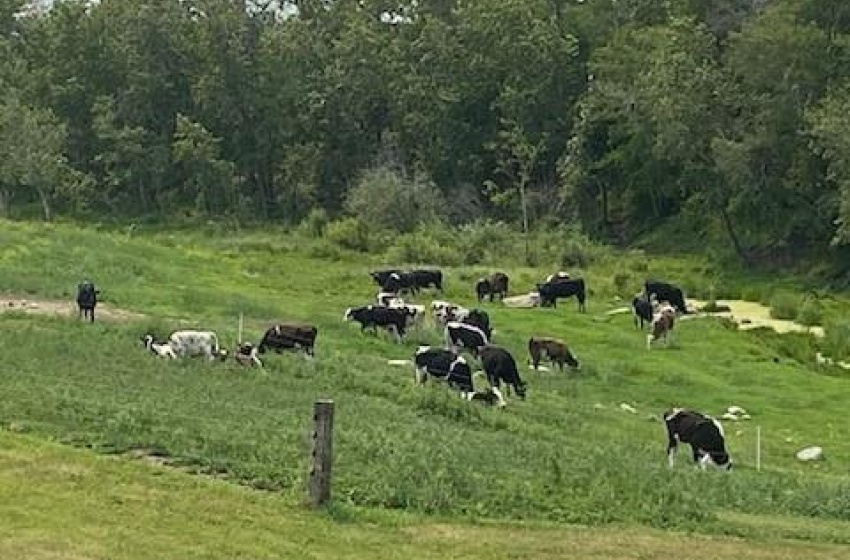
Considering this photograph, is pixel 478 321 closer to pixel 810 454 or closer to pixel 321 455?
pixel 810 454

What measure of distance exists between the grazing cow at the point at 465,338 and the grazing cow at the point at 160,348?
27.6 ft

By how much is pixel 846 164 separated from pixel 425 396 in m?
41.2

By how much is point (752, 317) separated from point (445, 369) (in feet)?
78.3

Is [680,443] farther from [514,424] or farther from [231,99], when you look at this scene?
[231,99]

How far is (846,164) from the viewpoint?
6250 cm

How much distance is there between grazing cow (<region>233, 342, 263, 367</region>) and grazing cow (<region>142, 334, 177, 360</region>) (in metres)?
1.27

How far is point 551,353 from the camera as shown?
115ft

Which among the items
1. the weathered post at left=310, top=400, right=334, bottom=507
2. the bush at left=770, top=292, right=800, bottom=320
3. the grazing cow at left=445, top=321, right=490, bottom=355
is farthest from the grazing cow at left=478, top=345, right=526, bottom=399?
the bush at left=770, top=292, right=800, bottom=320

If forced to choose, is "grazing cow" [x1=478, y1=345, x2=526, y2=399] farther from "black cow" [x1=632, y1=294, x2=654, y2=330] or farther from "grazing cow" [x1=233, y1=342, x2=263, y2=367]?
"black cow" [x1=632, y1=294, x2=654, y2=330]

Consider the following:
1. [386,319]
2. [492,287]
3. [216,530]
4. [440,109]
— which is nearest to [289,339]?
[386,319]

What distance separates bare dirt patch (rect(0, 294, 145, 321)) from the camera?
3341 centimetres

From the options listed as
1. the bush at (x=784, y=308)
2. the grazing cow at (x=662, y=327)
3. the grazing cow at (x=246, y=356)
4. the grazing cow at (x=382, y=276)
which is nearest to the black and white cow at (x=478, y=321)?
the grazing cow at (x=662, y=327)

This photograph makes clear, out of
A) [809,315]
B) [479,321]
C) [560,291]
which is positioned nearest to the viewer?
[479,321]

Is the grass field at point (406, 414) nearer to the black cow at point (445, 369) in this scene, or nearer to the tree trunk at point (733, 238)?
the black cow at point (445, 369)
